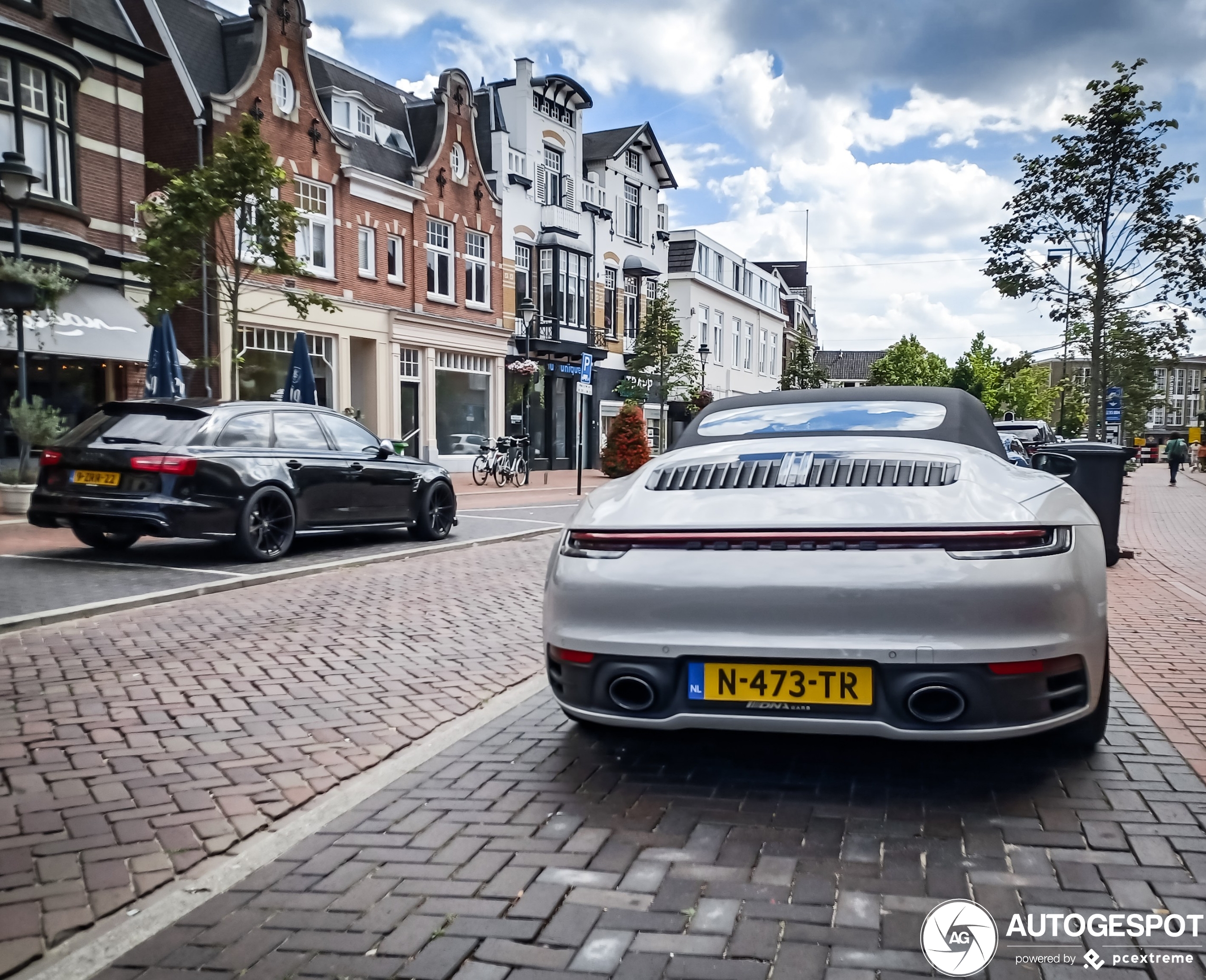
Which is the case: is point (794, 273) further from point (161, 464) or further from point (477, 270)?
point (161, 464)

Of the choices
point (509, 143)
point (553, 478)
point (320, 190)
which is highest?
point (509, 143)

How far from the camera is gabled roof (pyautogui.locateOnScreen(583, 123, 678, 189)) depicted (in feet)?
127

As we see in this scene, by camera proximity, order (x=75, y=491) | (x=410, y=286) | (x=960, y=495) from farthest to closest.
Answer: (x=410, y=286) → (x=75, y=491) → (x=960, y=495)

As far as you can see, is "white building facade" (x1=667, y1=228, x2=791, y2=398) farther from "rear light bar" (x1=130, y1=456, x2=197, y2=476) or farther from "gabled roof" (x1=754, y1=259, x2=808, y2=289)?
"rear light bar" (x1=130, y1=456, x2=197, y2=476)

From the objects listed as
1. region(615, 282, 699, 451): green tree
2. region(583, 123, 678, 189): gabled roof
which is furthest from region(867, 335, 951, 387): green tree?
region(615, 282, 699, 451): green tree

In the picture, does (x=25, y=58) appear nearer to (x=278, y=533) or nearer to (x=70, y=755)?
(x=278, y=533)

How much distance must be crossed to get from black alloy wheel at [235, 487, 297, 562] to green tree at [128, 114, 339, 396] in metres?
7.08

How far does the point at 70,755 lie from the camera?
3916 mm

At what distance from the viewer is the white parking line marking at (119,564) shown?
8578 mm

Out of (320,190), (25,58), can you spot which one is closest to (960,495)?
(25,58)

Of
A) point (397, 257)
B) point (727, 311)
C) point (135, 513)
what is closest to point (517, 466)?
point (397, 257)

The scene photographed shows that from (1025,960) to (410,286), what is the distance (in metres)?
27.5

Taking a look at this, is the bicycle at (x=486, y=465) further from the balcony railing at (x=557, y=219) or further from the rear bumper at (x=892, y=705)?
the rear bumper at (x=892, y=705)

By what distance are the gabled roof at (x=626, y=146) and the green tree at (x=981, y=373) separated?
3722cm
